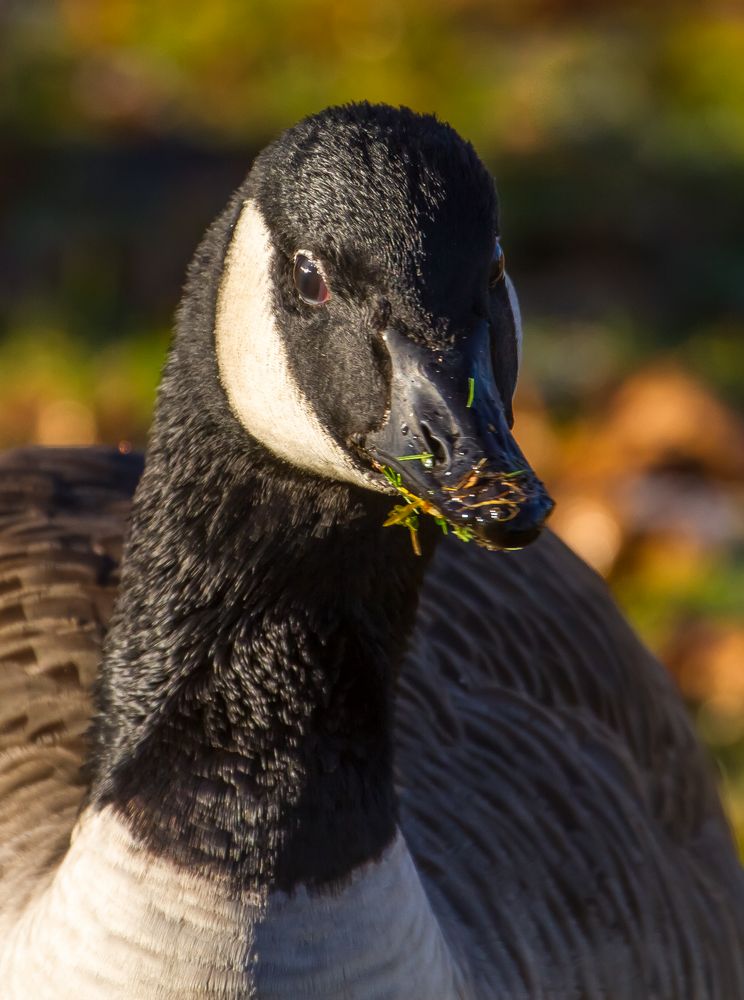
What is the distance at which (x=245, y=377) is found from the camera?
87.7 inches

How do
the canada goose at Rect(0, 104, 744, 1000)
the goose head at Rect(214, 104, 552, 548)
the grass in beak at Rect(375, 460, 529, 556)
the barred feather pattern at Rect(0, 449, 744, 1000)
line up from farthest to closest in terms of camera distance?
1. the barred feather pattern at Rect(0, 449, 744, 1000)
2. the canada goose at Rect(0, 104, 744, 1000)
3. the goose head at Rect(214, 104, 552, 548)
4. the grass in beak at Rect(375, 460, 529, 556)

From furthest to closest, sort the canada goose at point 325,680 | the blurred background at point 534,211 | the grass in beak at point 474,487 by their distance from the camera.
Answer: the blurred background at point 534,211
the canada goose at point 325,680
the grass in beak at point 474,487

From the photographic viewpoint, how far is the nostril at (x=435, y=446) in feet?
6.33

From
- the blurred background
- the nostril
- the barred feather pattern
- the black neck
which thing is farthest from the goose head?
the blurred background

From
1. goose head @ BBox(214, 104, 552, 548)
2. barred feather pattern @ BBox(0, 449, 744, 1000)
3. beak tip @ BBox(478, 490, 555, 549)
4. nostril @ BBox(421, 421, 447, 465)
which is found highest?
goose head @ BBox(214, 104, 552, 548)

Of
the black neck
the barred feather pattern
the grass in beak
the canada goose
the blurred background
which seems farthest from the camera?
the blurred background

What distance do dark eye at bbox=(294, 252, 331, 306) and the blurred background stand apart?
8.36 feet

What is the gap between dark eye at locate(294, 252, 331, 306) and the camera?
2.09 metres

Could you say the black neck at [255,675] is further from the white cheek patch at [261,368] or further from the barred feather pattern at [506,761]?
the barred feather pattern at [506,761]

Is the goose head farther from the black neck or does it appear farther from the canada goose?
the black neck

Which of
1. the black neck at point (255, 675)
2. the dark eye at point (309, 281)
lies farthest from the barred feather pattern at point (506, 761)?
the dark eye at point (309, 281)

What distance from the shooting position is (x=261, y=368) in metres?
2.19

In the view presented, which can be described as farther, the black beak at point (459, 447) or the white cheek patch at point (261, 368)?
the white cheek patch at point (261, 368)

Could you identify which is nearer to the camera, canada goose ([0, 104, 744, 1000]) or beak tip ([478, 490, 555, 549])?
beak tip ([478, 490, 555, 549])
